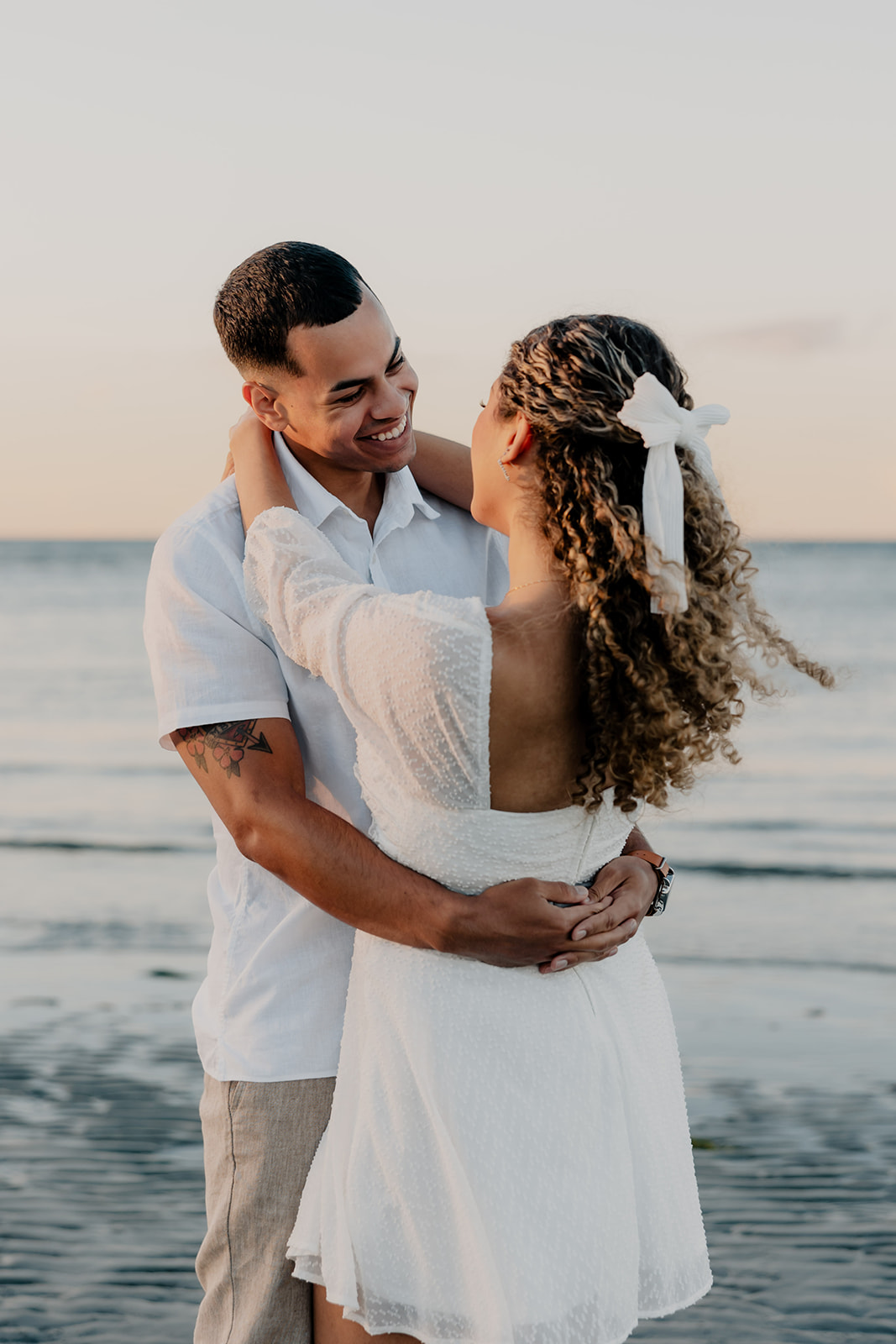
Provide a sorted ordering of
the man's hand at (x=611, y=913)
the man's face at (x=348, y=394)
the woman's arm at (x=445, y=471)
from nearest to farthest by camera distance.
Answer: the man's hand at (x=611, y=913), the man's face at (x=348, y=394), the woman's arm at (x=445, y=471)

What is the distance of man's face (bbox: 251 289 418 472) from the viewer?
2.48 m

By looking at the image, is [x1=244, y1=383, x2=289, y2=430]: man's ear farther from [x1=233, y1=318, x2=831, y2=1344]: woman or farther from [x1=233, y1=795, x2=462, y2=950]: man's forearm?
[x1=233, y1=795, x2=462, y2=950]: man's forearm

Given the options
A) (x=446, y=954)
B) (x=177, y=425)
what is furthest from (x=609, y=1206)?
(x=177, y=425)

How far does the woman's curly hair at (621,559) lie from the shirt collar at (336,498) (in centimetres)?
58

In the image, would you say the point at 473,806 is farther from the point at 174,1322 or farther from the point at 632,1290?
A: the point at 174,1322

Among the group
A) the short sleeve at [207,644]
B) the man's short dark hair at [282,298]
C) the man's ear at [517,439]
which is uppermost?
the man's short dark hair at [282,298]

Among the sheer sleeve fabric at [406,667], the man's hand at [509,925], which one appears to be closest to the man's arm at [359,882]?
the man's hand at [509,925]

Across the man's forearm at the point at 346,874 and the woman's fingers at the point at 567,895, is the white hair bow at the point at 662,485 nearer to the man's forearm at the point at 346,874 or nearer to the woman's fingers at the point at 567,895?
the woman's fingers at the point at 567,895

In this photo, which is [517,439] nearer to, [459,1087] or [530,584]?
[530,584]

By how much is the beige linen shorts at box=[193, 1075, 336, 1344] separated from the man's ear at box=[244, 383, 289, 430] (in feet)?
4.35

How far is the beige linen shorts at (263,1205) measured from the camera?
2314 mm

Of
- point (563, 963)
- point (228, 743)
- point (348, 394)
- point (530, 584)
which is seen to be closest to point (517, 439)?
point (530, 584)

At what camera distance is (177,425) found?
1773 centimetres

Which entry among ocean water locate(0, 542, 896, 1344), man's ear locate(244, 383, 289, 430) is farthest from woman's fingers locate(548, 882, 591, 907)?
man's ear locate(244, 383, 289, 430)
